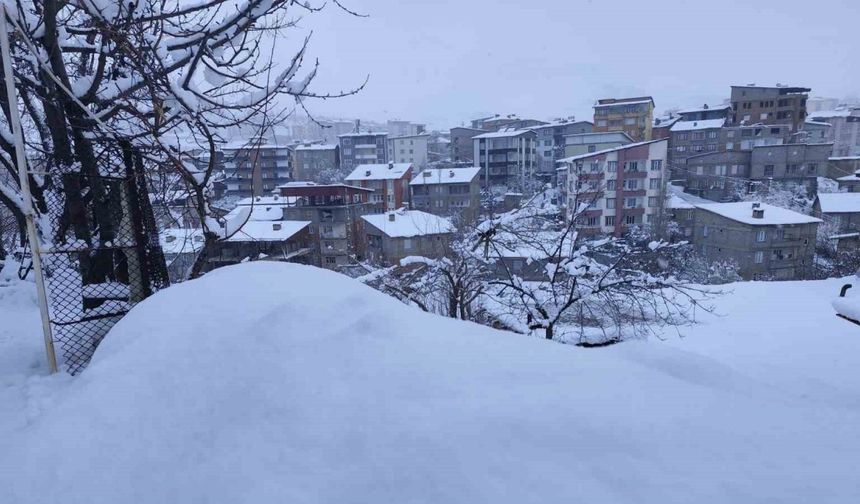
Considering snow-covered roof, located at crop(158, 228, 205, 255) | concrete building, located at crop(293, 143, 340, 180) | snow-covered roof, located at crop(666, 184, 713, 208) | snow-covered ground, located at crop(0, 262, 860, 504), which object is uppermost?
concrete building, located at crop(293, 143, 340, 180)

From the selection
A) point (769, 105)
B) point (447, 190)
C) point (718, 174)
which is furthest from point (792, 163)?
point (447, 190)

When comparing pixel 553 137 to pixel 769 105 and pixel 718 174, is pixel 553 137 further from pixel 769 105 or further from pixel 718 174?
pixel 769 105

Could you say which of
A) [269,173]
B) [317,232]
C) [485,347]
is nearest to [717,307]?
[485,347]

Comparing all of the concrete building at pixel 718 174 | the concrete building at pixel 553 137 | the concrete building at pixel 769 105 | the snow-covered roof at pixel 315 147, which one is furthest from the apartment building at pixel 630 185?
the snow-covered roof at pixel 315 147

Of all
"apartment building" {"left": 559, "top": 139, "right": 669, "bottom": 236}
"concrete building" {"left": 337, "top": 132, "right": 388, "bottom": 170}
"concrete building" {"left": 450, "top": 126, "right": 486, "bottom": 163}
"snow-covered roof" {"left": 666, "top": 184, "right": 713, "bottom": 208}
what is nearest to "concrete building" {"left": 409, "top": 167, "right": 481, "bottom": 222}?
"apartment building" {"left": 559, "top": 139, "right": 669, "bottom": 236}

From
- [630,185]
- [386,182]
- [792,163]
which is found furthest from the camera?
[386,182]

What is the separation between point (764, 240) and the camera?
24.3m

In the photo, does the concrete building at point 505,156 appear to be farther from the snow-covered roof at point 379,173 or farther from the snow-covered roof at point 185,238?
the snow-covered roof at point 185,238

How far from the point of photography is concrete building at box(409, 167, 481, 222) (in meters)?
36.0

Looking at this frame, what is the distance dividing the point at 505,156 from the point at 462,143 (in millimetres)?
12018

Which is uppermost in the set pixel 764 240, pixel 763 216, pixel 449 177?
pixel 449 177

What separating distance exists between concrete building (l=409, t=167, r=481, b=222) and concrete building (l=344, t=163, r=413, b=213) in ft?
4.22

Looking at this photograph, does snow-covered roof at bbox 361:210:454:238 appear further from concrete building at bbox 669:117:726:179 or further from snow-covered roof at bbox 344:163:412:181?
concrete building at bbox 669:117:726:179

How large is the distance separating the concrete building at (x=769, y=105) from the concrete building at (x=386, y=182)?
31.0 metres
